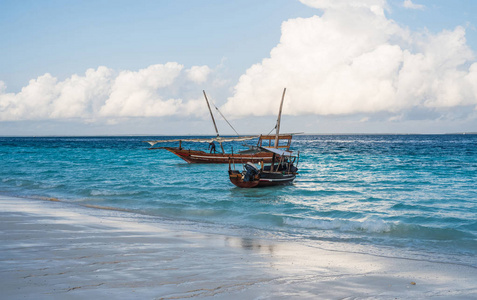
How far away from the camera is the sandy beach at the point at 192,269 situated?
644cm

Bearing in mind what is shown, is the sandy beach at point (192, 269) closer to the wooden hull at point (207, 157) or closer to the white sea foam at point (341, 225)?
the white sea foam at point (341, 225)

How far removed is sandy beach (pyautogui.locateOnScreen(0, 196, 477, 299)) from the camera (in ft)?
21.1

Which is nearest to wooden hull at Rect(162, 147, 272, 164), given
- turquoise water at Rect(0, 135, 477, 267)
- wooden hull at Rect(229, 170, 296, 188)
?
turquoise water at Rect(0, 135, 477, 267)

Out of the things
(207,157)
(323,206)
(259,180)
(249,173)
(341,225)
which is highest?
(249,173)

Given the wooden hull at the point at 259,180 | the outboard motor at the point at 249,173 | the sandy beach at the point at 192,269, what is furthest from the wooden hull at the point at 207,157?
the sandy beach at the point at 192,269

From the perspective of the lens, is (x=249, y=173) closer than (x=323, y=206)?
No

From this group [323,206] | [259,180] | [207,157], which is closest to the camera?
[323,206]

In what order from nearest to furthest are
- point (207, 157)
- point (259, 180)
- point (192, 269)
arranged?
point (192, 269) < point (259, 180) < point (207, 157)

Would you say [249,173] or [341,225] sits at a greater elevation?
[249,173]

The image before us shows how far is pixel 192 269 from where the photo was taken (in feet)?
25.5

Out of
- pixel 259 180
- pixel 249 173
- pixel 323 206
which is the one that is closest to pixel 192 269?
pixel 323 206

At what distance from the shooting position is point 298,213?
1831 cm

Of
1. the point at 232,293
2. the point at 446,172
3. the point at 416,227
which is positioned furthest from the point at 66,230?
the point at 446,172

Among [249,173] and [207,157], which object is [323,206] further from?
[207,157]
